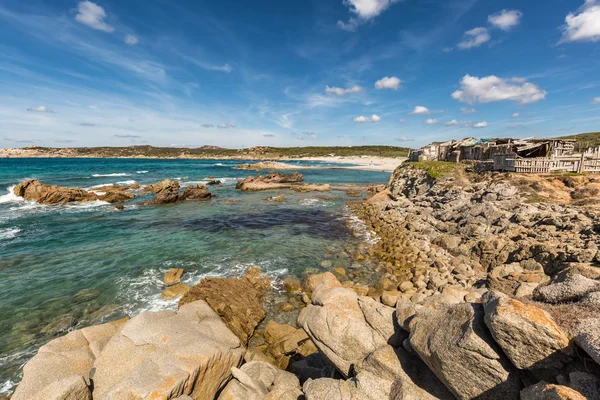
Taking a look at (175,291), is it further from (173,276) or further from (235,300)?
(235,300)

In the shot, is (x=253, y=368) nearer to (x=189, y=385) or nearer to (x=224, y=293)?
(x=189, y=385)

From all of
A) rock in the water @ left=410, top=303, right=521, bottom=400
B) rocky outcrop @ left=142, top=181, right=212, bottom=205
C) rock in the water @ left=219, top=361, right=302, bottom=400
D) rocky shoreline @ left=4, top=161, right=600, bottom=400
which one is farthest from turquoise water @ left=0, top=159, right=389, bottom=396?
rock in the water @ left=410, top=303, right=521, bottom=400

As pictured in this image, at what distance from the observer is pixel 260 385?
22.9ft

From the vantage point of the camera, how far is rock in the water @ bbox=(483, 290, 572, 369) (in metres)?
4.12

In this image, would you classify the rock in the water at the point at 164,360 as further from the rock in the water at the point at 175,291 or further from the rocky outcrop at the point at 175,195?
the rocky outcrop at the point at 175,195

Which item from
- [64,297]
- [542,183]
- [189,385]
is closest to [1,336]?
[64,297]

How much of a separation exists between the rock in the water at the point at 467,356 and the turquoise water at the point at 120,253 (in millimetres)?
10553

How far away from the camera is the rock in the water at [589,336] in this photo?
373 centimetres

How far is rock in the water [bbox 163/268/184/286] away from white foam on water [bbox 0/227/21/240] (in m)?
17.1

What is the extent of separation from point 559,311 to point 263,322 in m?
9.51

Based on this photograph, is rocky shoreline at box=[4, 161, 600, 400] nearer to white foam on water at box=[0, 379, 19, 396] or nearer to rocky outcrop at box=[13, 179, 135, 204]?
white foam on water at box=[0, 379, 19, 396]

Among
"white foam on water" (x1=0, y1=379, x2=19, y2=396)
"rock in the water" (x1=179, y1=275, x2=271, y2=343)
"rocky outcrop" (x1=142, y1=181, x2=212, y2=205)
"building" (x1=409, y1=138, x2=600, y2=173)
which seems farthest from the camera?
"rocky outcrop" (x1=142, y1=181, x2=212, y2=205)

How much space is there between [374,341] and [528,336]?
332 centimetres

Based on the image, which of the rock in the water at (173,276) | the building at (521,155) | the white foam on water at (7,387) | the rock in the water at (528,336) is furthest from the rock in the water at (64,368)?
the building at (521,155)
